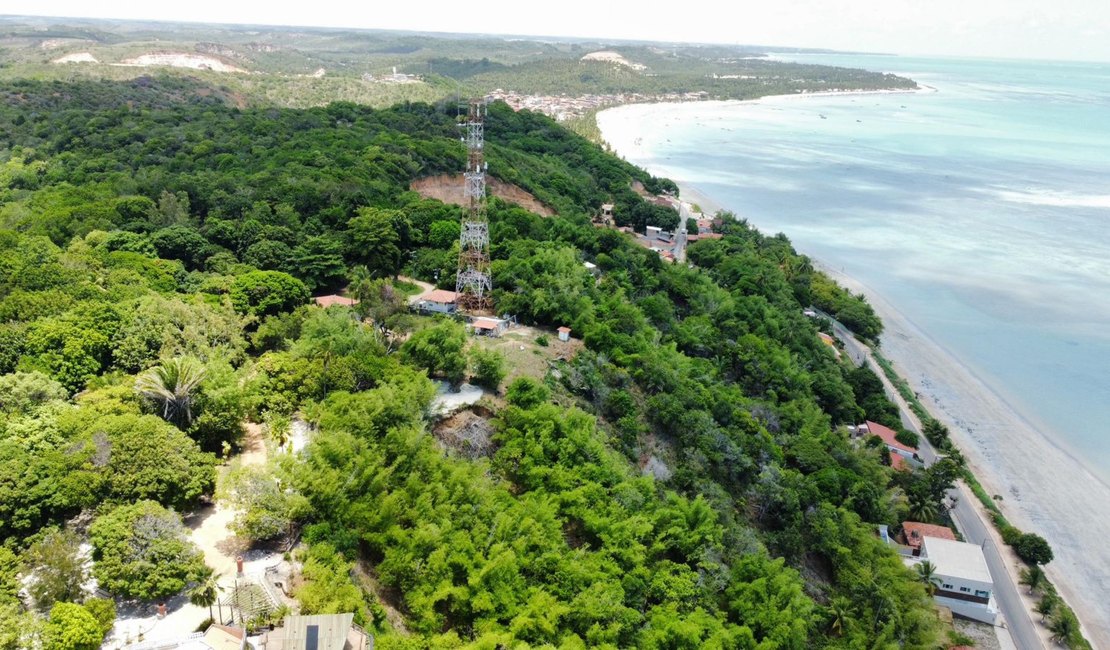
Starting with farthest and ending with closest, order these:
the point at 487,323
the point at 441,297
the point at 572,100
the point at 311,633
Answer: the point at 572,100 → the point at 441,297 → the point at 487,323 → the point at 311,633

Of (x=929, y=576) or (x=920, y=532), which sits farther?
(x=920, y=532)

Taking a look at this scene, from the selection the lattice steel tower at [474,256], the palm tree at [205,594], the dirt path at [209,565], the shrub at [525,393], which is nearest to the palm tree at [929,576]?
the shrub at [525,393]

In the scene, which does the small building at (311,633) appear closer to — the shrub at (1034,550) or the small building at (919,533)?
the small building at (919,533)

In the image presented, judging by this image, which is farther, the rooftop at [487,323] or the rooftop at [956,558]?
the rooftop at [487,323]

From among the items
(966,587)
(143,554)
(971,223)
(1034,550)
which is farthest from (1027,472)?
(971,223)

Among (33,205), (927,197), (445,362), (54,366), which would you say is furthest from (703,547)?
(927,197)

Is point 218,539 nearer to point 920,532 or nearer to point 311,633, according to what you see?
point 311,633

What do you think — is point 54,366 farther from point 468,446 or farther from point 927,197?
point 927,197
